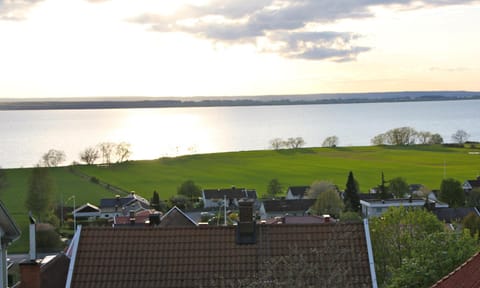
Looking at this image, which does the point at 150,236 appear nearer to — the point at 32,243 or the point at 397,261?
the point at 32,243

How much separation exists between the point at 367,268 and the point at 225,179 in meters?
90.3

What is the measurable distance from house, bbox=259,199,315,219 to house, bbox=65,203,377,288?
51.5 metres

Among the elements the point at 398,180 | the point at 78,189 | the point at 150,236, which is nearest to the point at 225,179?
the point at 78,189

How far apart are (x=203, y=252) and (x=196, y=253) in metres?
0.19

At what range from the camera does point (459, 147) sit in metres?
143

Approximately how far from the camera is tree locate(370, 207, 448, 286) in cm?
2436

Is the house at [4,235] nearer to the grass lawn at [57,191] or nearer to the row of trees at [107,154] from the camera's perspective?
the grass lawn at [57,191]

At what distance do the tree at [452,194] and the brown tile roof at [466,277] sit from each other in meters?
62.7

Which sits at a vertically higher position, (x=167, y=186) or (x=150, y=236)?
(x=150, y=236)

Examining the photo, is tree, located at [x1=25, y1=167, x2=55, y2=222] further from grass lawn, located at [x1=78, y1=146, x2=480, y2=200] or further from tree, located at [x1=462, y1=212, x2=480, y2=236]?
tree, located at [x1=462, y1=212, x2=480, y2=236]

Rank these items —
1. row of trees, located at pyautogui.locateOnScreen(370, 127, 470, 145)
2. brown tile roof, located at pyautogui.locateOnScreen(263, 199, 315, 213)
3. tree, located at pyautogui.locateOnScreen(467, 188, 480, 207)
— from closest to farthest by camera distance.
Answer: tree, located at pyautogui.locateOnScreen(467, 188, 480, 207), brown tile roof, located at pyautogui.locateOnScreen(263, 199, 315, 213), row of trees, located at pyautogui.locateOnScreen(370, 127, 470, 145)

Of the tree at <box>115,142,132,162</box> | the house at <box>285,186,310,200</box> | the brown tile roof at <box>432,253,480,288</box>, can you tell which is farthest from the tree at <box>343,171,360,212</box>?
the tree at <box>115,142,132,162</box>

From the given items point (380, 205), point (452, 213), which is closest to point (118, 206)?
point (380, 205)

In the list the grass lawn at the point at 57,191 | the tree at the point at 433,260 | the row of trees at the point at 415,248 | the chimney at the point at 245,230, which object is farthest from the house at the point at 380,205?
the chimney at the point at 245,230
